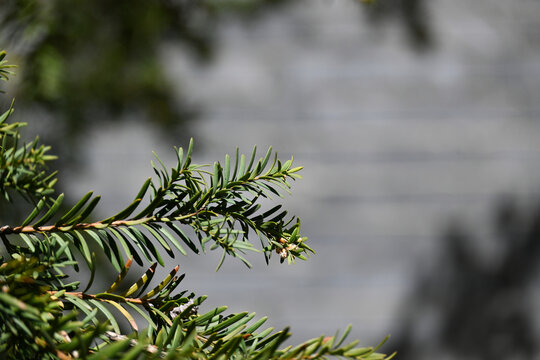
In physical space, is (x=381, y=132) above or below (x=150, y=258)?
above

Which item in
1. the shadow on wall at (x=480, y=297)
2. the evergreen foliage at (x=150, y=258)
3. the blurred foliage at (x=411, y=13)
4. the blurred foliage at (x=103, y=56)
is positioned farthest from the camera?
the shadow on wall at (x=480, y=297)

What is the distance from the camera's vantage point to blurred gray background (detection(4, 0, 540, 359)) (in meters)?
1.65

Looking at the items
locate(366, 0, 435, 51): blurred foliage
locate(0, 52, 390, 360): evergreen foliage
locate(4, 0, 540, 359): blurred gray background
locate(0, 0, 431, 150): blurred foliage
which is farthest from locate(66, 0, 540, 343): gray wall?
locate(0, 52, 390, 360): evergreen foliage

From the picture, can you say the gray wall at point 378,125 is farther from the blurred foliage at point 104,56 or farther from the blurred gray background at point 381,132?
the blurred foliage at point 104,56

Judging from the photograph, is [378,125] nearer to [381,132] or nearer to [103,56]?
[381,132]

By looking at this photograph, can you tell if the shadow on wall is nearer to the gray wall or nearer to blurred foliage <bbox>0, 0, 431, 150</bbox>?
the gray wall

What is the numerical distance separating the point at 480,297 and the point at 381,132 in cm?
55

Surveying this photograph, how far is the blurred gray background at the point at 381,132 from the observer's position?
1646 mm

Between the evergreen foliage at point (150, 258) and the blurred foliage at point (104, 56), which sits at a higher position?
the blurred foliage at point (104, 56)

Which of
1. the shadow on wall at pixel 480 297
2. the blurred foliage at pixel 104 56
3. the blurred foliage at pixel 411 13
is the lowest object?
the blurred foliage at pixel 104 56

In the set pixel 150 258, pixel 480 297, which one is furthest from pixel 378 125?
pixel 150 258

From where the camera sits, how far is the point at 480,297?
5.37 ft

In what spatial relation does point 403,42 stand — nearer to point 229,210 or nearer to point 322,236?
point 322,236

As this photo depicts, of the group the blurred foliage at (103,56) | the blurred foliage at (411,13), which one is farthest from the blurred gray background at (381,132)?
the blurred foliage at (103,56)
